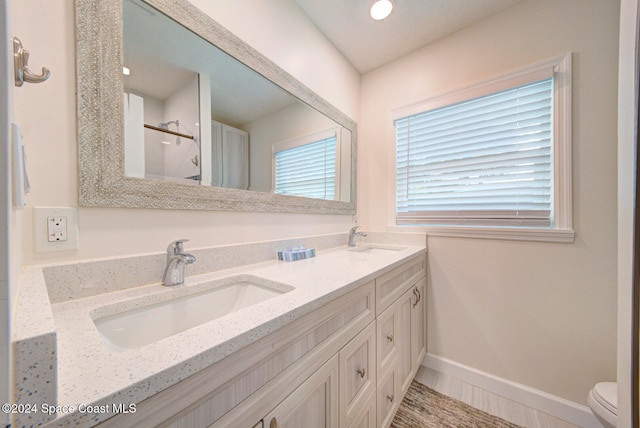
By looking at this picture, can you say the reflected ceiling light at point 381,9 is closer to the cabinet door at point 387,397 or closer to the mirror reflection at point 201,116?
the mirror reflection at point 201,116

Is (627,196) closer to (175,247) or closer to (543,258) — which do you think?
(543,258)

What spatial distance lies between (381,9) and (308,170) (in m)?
1.07

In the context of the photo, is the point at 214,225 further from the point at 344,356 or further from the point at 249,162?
the point at 344,356

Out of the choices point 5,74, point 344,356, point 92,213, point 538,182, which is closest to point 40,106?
point 92,213

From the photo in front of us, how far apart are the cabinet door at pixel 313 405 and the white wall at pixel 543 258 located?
126 centimetres

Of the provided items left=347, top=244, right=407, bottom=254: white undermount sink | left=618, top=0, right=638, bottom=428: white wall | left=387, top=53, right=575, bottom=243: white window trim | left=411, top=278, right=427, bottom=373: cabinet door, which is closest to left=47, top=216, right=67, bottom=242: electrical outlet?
left=347, top=244, right=407, bottom=254: white undermount sink

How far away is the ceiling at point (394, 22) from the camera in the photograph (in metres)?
1.42

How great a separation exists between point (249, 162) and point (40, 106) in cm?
67

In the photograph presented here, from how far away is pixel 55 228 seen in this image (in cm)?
63

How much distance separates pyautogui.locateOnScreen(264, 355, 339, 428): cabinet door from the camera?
1.87 ft

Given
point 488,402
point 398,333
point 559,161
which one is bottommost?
point 488,402

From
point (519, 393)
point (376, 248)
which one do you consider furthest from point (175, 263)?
point (519, 393)

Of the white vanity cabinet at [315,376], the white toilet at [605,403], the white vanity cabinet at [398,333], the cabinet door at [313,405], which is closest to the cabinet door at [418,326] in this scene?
the white vanity cabinet at [398,333]

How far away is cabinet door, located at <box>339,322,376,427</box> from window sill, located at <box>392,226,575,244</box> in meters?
1.01
